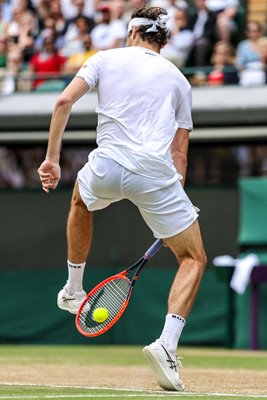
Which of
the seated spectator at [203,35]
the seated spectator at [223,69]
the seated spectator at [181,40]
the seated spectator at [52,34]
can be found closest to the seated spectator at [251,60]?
the seated spectator at [223,69]

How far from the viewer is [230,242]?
17.3 meters

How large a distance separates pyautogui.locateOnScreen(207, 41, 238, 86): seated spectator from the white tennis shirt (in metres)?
9.77

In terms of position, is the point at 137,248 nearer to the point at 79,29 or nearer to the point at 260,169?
the point at 260,169

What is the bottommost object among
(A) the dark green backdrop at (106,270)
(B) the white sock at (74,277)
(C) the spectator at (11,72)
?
(A) the dark green backdrop at (106,270)

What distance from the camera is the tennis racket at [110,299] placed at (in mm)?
7891

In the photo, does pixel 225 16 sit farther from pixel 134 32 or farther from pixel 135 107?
pixel 135 107

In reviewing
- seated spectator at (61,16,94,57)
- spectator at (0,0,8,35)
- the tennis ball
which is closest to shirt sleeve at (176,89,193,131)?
the tennis ball

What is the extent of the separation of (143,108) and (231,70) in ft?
32.5

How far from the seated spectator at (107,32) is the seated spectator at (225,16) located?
1.48 m

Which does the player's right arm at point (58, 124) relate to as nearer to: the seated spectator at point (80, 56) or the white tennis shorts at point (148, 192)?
the white tennis shorts at point (148, 192)

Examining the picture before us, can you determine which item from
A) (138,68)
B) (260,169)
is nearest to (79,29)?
(260,169)

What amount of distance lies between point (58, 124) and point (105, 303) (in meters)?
1.44

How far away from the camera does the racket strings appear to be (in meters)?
7.92

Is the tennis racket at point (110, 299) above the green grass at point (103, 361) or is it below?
above
